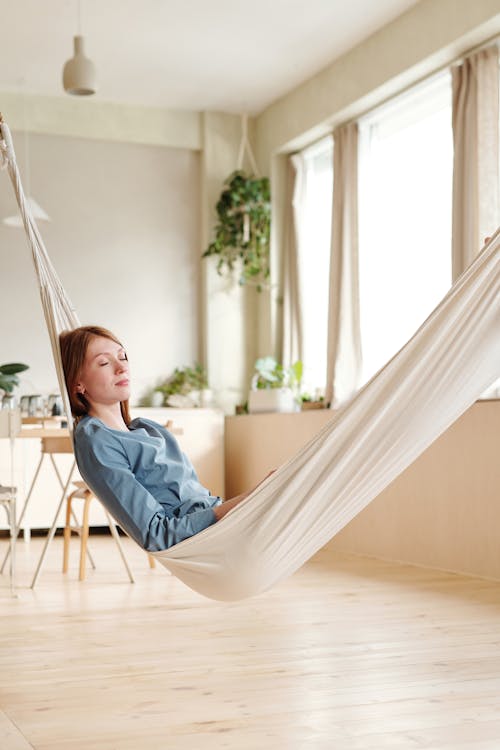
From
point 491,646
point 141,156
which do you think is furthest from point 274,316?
point 491,646

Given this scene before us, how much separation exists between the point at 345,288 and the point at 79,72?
1927mm

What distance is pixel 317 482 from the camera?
212cm

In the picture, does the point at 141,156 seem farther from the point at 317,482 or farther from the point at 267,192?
the point at 317,482

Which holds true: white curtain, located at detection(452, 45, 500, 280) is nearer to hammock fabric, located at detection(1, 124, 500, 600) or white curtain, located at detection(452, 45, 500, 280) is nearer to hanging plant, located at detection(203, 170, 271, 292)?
hanging plant, located at detection(203, 170, 271, 292)

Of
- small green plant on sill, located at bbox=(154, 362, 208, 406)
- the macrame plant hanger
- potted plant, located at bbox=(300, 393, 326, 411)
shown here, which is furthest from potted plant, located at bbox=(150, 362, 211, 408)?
the macrame plant hanger

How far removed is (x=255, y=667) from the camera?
2.72 metres

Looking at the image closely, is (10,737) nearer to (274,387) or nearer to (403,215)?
(403,215)

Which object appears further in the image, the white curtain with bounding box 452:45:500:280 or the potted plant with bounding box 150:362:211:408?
the potted plant with bounding box 150:362:211:408

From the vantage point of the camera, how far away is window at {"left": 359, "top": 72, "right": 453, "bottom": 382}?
5230 mm

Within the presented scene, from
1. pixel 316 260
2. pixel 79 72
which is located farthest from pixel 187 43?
pixel 316 260

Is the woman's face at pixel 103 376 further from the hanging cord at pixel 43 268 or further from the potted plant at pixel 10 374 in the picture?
the potted plant at pixel 10 374

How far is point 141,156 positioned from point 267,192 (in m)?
0.91

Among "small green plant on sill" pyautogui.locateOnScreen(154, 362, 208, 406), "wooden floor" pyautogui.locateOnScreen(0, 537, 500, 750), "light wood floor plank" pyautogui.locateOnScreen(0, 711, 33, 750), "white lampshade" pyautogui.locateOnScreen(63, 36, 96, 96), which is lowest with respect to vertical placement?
"wooden floor" pyautogui.locateOnScreen(0, 537, 500, 750)

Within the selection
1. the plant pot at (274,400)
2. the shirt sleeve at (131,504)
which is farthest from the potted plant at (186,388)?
the shirt sleeve at (131,504)
